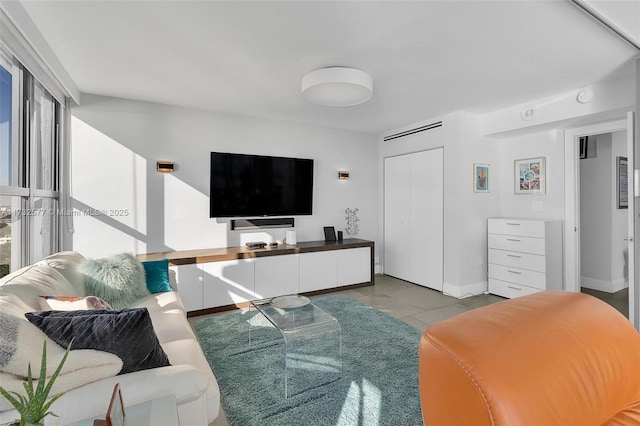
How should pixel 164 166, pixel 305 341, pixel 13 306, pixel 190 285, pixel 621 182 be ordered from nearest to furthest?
pixel 13 306, pixel 305 341, pixel 190 285, pixel 164 166, pixel 621 182

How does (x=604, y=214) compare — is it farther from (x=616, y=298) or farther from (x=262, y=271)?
(x=262, y=271)

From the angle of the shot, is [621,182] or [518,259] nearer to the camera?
[518,259]

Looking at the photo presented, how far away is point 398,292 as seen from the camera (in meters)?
4.39

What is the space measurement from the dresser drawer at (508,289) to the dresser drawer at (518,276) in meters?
0.05

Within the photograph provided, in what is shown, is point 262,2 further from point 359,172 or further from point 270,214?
point 359,172

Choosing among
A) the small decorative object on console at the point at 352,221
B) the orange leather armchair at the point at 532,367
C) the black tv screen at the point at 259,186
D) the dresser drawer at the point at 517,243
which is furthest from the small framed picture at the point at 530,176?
the orange leather armchair at the point at 532,367

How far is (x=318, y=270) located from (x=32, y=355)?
11.1ft

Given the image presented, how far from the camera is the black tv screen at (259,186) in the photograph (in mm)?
4000

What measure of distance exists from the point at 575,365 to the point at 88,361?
1600 millimetres

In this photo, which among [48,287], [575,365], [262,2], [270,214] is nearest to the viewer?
[575,365]

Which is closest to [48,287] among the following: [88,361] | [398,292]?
[88,361]

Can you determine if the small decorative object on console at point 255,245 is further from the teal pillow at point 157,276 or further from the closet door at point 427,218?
the closet door at point 427,218

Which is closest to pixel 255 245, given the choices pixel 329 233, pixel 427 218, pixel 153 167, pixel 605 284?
pixel 329 233

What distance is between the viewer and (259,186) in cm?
425
